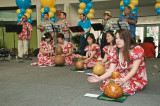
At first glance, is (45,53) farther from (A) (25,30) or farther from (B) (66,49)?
(A) (25,30)

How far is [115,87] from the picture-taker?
212cm

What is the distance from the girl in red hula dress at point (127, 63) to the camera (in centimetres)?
227

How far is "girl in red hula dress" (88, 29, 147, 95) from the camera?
7.46 ft

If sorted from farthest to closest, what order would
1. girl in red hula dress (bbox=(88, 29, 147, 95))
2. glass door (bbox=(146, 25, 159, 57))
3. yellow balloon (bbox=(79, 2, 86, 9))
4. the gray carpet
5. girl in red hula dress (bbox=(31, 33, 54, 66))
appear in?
glass door (bbox=(146, 25, 159, 57)) → yellow balloon (bbox=(79, 2, 86, 9)) → girl in red hula dress (bbox=(31, 33, 54, 66)) → girl in red hula dress (bbox=(88, 29, 147, 95)) → the gray carpet

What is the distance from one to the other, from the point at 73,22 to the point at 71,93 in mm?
9168

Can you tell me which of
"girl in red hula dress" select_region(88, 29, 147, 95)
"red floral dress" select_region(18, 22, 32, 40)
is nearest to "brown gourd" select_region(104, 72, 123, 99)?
"girl in red hula dress" select_region(88, 29, 147, 95)

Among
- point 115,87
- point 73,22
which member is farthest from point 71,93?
point 73,22

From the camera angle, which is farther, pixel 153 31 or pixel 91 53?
pixel 153 31

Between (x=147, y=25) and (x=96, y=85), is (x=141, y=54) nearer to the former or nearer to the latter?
(x=96, y=85)

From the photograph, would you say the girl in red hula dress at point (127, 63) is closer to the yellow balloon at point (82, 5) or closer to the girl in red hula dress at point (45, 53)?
the girl in red hula dress at point (45, 53)

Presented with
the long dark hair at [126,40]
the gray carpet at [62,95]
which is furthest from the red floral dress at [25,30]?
the long dark hair at [126,40]

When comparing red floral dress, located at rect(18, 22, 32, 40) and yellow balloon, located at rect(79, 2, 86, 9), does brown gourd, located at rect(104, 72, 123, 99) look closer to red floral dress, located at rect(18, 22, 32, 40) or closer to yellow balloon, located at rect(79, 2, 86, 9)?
red floral dress, located at rect(18, 22, 32, 40)

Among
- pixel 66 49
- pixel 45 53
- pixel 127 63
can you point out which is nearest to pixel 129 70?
pixel 127 63

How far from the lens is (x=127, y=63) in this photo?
2.45 metres
